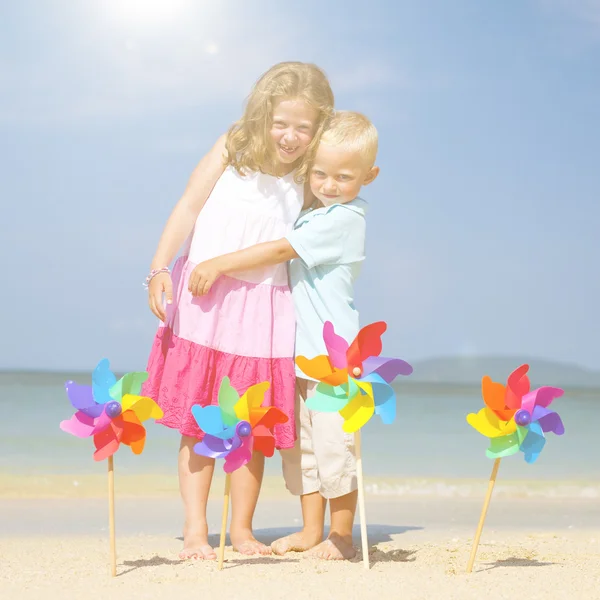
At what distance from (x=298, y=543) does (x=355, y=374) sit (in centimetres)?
91

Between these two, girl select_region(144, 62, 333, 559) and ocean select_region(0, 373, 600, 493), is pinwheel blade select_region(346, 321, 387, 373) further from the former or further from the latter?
ocean select_region(0, 373, 600, 493)

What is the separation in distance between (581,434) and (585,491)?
15.7 feet

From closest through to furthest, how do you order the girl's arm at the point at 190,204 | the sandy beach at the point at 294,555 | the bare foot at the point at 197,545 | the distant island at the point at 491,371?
the sandy beach at the point at 294,555 → the bare foot at the point at 197,545 → the girl's arm at the point at 190,204 → the distant island at the point at 491,371

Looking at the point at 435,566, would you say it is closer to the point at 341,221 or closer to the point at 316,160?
the point at 341,221

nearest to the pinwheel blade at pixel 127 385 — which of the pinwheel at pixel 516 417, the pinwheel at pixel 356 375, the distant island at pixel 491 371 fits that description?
the pinwheel at pixel 356 375

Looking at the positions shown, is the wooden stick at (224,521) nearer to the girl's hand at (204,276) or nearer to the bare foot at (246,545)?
the bare foot at (246,545)

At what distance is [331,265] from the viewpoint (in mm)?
3303

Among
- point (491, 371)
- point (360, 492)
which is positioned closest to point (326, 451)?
point (360, 492)

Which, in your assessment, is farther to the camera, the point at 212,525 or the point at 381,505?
the point at 381,505

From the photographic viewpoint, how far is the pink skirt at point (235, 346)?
3357 millimetres

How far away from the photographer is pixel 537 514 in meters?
5.04

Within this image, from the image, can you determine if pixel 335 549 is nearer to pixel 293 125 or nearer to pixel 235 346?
pixel 235 346

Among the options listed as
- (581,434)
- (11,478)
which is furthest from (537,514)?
(581,434)

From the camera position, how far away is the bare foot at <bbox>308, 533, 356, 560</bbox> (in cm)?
322
